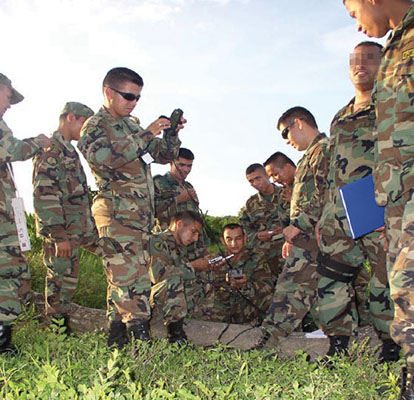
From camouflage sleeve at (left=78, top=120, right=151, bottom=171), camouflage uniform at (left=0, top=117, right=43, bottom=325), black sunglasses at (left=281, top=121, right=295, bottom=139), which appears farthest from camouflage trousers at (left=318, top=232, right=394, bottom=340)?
camouflage uniform at (left=0, top=117, right=43, bottom=325)

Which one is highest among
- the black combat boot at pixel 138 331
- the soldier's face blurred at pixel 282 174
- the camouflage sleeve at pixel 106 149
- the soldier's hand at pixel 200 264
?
the camouflage sleeve at pixel 106 149

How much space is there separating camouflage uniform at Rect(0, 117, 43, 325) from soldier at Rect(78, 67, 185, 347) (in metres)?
0.47

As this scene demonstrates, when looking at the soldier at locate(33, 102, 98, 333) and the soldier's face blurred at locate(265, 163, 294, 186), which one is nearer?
the soldier at locate(33, 102, 98, 333)

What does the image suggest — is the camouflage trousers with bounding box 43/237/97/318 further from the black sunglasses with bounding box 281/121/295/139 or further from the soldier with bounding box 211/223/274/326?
the black sunglasses with bounding box 281/121/295/139

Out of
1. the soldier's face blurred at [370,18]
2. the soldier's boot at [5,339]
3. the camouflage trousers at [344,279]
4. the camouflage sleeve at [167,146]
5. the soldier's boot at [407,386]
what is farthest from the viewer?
the camouflage sleeve at [167,146]

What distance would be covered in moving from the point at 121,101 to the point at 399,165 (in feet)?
7.90

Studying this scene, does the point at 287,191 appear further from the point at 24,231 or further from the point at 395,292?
the point at 395,292

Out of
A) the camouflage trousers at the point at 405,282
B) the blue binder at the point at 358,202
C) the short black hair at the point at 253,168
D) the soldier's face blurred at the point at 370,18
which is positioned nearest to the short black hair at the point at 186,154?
the short black hair at the point at 253,168

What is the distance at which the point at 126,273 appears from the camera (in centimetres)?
362

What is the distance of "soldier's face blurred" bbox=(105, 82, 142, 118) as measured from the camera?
395cm

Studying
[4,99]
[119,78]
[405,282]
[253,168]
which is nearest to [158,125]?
[119,78]

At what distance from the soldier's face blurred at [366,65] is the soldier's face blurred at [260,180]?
394cm

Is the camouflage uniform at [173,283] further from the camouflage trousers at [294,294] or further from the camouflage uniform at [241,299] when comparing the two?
the camouflage trousers at [294,294]

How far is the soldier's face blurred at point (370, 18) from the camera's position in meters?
2.45
